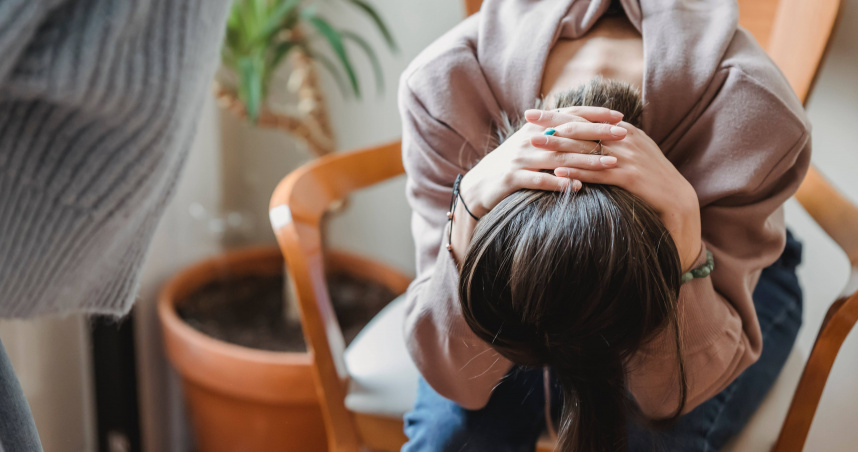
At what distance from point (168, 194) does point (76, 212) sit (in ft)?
0.25

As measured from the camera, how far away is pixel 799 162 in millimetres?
666

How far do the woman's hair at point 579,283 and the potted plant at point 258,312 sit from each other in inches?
22.0

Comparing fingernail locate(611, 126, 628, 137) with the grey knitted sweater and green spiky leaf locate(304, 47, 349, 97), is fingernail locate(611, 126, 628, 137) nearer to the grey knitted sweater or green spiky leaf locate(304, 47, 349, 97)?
the grey knitted sweater

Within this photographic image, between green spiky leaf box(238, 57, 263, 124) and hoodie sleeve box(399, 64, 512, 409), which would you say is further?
green spiky leaf box(238, 57, 263, 124)

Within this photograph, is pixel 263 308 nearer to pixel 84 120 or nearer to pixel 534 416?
pixel 534 416

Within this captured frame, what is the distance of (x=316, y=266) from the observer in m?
0.81

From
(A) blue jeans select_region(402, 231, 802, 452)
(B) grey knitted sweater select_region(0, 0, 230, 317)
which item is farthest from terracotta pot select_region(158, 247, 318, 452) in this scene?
(B) grey knitted sweater select_region(0, 0, 230, 317)

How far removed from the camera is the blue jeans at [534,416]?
70cm

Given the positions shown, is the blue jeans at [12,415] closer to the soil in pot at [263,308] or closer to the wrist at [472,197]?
the wrist at [472,197]

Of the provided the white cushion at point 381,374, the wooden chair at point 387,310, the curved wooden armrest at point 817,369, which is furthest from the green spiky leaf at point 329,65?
the curved wooden armrest at point 817,369

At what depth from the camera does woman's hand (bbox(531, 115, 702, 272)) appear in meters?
0.53

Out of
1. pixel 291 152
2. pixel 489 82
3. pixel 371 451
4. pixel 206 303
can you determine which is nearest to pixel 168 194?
pixel 489 82

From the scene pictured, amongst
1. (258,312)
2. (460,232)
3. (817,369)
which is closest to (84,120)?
(460,232)

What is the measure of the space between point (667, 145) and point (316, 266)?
443 millimetres
